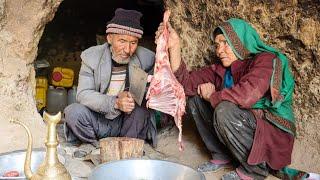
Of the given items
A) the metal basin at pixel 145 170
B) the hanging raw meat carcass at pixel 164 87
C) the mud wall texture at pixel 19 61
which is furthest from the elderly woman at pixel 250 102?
the mud wall texture at pixel 19 61

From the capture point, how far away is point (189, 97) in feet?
11.7

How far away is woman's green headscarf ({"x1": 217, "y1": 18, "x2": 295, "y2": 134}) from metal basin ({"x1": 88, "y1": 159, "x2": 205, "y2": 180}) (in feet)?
2.97

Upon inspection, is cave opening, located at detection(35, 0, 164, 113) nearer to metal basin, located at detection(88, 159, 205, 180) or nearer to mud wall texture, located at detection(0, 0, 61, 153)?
mud wall texture, located at detection(0, 0, 61, 153)

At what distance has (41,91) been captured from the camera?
5.95 metres

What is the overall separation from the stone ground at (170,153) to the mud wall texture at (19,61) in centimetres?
41

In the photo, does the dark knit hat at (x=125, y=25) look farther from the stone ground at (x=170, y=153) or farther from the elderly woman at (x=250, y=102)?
the stone ground at (x=170, y=153)

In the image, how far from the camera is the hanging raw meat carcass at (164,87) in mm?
3133

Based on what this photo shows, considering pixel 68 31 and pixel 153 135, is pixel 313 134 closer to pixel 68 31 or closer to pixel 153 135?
pixel 153 135

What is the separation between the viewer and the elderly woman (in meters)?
3.04

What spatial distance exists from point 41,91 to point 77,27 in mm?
1341

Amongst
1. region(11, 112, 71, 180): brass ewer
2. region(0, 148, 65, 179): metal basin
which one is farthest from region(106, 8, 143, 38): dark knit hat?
region(11, 112, 71, 180): brass ewer

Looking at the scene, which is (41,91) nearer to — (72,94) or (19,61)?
(72,94)

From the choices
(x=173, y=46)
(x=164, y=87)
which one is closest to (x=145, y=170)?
(x=164, y=87)

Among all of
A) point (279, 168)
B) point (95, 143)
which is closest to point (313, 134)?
point (279, 168)
